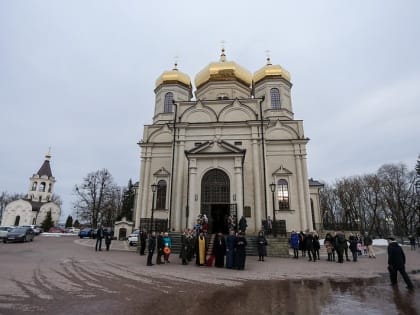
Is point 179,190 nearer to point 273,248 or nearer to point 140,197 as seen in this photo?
point 140,197

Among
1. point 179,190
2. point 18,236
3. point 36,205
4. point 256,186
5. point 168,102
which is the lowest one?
point 18,236

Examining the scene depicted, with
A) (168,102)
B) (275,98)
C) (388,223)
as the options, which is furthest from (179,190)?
(388,223)

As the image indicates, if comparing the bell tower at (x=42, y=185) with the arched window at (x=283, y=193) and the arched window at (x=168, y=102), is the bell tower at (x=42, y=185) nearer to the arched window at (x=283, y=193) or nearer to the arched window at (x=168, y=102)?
the arched window at (x=168, y=102)

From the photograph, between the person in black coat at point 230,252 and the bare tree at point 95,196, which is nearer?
the person in black coat at point 230,252

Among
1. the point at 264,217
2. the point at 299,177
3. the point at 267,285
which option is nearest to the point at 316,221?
the point at 299,177

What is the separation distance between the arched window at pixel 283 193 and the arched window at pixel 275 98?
356 inches

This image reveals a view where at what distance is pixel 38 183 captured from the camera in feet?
220

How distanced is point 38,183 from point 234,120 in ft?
212

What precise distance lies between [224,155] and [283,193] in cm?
725

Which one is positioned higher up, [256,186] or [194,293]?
[256,186]

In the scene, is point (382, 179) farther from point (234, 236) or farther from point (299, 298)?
point (299, 298)

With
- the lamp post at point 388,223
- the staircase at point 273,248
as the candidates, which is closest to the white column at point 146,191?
the staircase at point 273,248

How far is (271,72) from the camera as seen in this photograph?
29.0 meters

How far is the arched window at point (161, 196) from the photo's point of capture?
Answer: 77.9 ft
